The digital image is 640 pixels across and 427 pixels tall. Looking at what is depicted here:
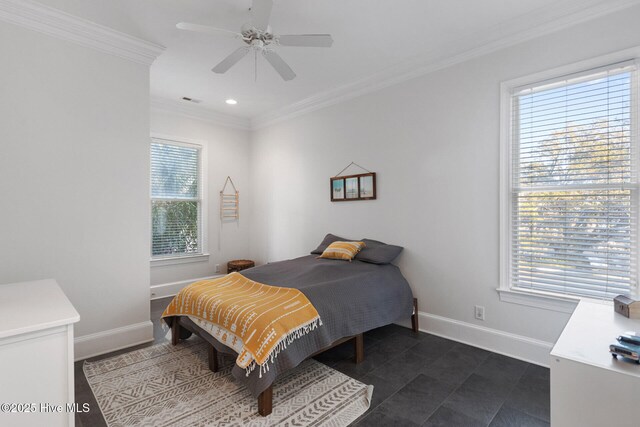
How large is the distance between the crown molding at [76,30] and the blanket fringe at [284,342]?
285 cm

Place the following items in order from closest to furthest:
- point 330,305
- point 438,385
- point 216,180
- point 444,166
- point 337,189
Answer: point 438,385 → point 330,305 → point 444,166 → point 337,189 → point 216,180

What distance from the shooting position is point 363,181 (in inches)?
151

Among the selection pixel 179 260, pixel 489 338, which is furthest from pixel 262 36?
pixel 179 260

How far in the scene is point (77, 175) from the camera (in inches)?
104

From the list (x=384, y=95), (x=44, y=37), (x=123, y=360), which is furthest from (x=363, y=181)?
(x=44, y=37)

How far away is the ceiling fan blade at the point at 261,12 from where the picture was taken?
194 centimetres

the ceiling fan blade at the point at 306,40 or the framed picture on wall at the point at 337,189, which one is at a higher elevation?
the ceiling fan blade at the point at 306,40

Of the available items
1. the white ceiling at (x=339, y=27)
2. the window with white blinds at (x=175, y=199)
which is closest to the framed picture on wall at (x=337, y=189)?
the white ceiling at (x=339, y=27)

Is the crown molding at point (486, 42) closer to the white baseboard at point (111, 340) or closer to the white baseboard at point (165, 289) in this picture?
the white baseboard at point (165, 289)

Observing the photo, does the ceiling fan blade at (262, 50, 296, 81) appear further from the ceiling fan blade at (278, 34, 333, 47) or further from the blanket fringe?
the blanket fringe

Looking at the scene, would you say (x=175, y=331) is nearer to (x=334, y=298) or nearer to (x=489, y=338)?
(x=334, y=298)

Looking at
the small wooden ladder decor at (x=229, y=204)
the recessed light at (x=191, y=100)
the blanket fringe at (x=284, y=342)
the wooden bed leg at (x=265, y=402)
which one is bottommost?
the wooden bed leg at (x=265, y=402)

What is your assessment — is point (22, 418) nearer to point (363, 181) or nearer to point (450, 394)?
point (450, 394)

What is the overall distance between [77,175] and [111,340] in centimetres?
147
